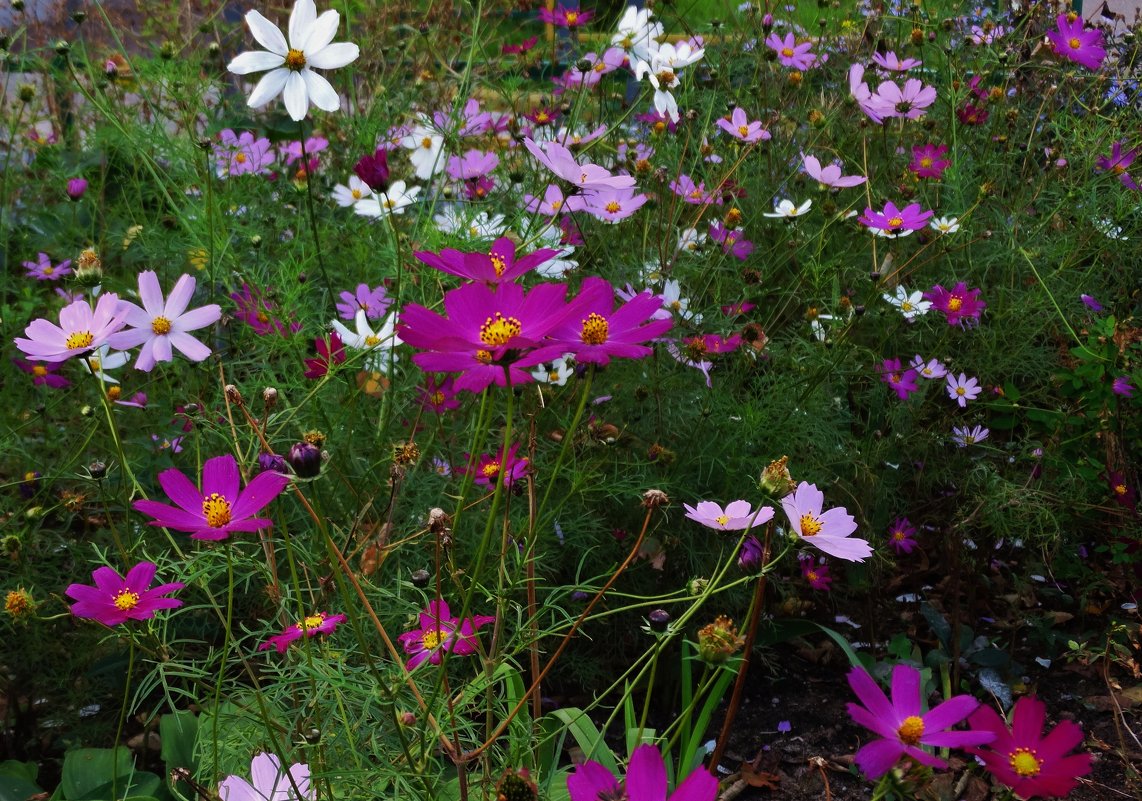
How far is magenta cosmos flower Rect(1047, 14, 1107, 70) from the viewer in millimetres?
2148

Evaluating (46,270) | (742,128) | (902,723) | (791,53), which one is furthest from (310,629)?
(791,53)

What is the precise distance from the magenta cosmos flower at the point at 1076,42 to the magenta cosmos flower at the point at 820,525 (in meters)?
1.72

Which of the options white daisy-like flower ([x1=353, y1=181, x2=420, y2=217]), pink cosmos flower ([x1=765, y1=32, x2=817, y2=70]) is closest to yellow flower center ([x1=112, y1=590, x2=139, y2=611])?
white daisy-like flower ([x1=353, y1=181, x2=420, y2=217])

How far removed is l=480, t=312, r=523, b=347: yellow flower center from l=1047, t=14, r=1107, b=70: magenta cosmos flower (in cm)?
192

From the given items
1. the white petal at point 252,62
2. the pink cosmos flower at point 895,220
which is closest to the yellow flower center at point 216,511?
the white petal at point 252,62

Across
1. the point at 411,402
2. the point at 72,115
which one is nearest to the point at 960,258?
the point at 411,402

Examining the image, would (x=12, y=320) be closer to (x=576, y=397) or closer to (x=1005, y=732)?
(x=576, y=397)

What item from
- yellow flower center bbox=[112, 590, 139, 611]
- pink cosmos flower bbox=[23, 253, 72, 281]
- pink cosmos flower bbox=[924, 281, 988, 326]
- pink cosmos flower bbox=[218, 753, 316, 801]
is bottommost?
pink cosmos flower bbox=[23, 253, 72, 281]

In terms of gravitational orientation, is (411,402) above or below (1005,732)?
below

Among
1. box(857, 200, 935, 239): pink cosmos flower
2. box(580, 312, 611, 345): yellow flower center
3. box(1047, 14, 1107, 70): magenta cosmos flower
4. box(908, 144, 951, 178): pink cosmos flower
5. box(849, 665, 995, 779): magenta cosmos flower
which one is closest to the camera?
box(849, 665, 995, 779): magenta cosmos flower

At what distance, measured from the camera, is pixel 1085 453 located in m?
1.81

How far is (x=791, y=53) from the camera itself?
2.22 metres

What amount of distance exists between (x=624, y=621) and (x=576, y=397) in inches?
15.5

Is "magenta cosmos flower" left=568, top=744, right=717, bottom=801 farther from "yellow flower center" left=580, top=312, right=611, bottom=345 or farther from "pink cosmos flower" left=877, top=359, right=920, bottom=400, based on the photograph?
"pink cosmos flower" left=877, top=359, right=920, bottom=400
